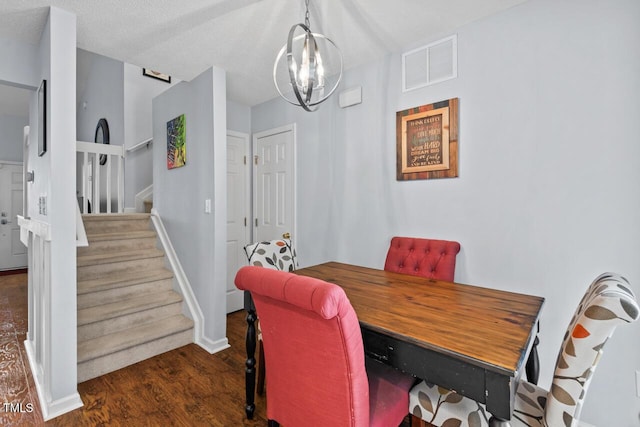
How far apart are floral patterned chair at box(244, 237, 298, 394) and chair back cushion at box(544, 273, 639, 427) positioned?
152 cm

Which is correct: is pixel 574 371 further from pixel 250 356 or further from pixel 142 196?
pixel 142 196

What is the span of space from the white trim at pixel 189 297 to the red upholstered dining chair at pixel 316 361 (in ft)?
4.97

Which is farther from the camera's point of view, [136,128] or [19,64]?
[136,128]

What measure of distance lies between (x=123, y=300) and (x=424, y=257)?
2.63m

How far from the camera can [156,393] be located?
6.69ft

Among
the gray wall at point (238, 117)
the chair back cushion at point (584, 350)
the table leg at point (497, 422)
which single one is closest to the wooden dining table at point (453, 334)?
the table leg at point (497, 422)

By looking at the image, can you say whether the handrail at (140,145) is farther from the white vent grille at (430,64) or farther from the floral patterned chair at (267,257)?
the white vent grille at (430,64)

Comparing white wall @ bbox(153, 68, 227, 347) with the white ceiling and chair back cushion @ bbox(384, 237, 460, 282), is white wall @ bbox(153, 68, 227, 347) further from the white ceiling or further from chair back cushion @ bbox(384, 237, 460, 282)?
chair back cushion @ bbox(384, 237, 460, 282)

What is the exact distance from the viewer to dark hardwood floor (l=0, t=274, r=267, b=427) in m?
1.79

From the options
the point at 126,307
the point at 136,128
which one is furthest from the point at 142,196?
the point at 126,307

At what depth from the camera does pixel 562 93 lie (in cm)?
175

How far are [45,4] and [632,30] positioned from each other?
→ 3.25m

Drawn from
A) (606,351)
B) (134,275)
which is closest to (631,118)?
(606,351)

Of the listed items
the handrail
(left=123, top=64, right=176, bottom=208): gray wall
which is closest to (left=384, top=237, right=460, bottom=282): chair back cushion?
the handrail
